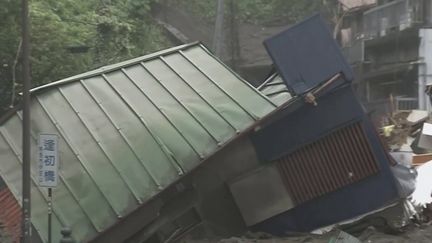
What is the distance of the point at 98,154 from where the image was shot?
39.4 ft

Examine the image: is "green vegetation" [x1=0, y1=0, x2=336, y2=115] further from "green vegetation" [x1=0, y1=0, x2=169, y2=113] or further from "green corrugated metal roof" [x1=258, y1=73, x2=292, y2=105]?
"green corrugated metal roof" [x1=258, y1=73, x2=292, y2=105]

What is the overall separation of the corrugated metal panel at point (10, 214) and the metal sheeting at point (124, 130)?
18 centimetres

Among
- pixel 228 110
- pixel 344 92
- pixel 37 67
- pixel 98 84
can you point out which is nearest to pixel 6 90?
pixel 37 67

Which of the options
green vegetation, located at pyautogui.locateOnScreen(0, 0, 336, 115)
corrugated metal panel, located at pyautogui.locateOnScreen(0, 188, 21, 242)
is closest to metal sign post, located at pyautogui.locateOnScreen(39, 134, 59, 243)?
corrugated metal panel, located at pyautogui.locateOnScreen(0, 188, 21, 242)

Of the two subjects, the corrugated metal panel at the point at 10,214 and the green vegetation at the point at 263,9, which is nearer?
the corrugated metal panel at the point at 10,214

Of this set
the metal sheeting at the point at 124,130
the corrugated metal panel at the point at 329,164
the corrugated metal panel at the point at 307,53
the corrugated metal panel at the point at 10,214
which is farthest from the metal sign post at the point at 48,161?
the corrugated metal panel at the point at 307,53

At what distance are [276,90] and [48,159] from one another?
4840 millimetres

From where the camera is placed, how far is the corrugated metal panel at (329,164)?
12117 mm

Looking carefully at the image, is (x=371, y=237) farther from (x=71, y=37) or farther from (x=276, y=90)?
(x=71, y=37)

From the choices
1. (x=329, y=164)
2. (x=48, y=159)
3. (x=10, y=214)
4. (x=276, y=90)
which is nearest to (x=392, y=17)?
(x=276, y=90)

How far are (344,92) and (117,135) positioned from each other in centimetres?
427

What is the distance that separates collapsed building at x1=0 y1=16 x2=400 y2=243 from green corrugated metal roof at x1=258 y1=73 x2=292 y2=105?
90 mm

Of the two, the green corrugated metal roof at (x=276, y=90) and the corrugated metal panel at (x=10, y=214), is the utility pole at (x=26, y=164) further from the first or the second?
the green corrugated metal roof at (x=276, y=90)

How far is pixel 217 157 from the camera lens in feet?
39.5
